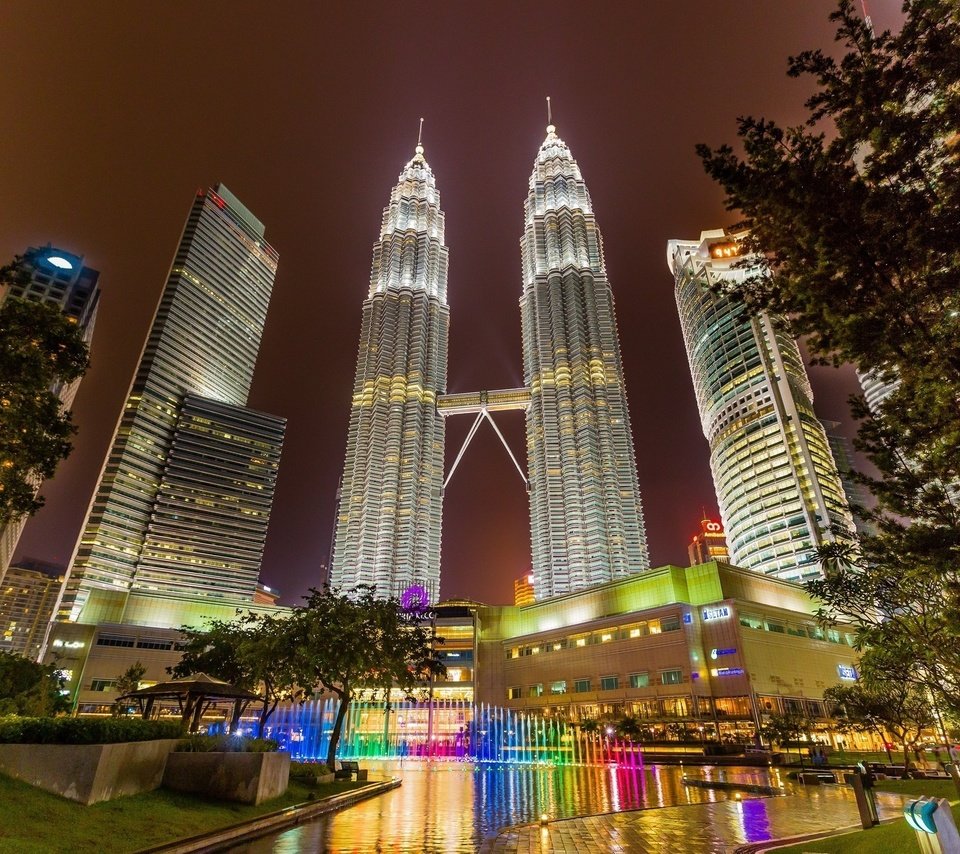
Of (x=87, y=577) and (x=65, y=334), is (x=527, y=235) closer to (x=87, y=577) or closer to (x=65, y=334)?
(x=87, y=577)

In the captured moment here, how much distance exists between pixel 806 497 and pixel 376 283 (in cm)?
14934

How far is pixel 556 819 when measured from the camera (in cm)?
1580

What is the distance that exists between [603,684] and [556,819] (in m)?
81.4

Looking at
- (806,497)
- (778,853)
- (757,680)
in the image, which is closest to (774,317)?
(778,853)

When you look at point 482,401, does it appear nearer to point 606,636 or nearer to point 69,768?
point 606,636

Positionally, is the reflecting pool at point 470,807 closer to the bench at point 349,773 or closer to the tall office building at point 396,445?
the bench at point 349,773

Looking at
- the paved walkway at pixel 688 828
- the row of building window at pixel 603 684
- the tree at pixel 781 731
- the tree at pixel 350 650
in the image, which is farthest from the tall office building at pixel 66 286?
the paved walkway at pixel 688 828

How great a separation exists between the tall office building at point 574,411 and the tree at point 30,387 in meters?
129

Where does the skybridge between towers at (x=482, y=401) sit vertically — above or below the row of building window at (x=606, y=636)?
above

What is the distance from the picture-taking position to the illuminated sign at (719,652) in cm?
7738

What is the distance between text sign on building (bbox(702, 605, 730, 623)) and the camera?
80.1 m

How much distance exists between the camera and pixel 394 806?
65.7ft

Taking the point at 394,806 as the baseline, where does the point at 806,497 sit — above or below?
above

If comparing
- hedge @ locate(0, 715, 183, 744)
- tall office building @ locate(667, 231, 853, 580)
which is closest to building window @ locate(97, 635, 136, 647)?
hedge @ locate(0, 715, 183, 744)
